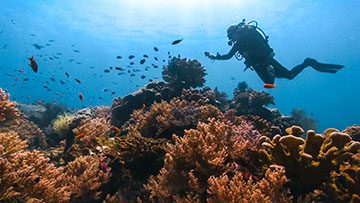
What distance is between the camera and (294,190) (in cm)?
430

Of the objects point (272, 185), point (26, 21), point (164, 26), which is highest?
point (26, 21)

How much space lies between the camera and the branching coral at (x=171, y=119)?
7.05 meters

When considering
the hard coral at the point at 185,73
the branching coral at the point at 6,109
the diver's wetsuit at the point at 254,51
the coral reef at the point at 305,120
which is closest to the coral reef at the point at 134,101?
the hard coral at the point at 185,73

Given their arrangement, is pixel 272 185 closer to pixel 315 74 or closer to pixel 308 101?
pixel 315 74

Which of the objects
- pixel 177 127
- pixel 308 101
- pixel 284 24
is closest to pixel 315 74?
pixel 308 101

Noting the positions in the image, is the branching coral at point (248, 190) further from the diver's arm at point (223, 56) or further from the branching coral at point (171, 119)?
the diver's arm at point (223, 56)

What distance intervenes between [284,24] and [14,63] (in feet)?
456

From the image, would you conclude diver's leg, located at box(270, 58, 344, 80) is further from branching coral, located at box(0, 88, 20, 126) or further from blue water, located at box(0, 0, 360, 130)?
blue water, located at box(0, 0, 360, 130)

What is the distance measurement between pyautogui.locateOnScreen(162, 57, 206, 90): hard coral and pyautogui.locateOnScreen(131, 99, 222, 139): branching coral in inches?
156

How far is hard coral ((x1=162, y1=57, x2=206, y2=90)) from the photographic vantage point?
12156 millimetres

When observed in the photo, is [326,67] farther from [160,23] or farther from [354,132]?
[160,23]

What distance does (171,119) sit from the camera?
23.3 feet

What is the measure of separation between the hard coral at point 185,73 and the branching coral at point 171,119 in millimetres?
3960

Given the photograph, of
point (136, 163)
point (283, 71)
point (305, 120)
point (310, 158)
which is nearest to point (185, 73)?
point (283, 71)
